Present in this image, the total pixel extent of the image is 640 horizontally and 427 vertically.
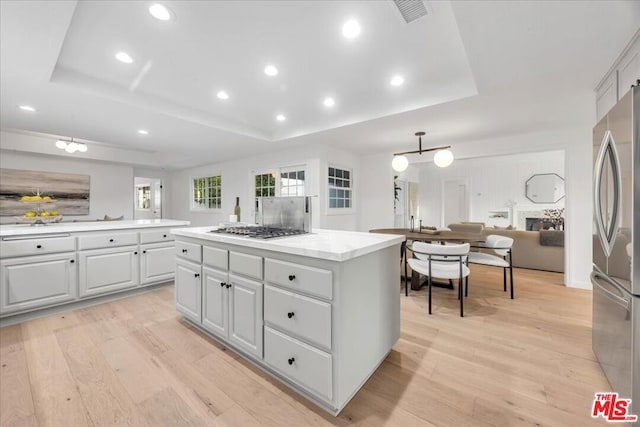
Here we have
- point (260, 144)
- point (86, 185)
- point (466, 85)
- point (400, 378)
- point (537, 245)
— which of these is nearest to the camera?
point (400, 378)

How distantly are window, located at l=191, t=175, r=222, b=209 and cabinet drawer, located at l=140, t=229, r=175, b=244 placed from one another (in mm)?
3430

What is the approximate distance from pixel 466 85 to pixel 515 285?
9.44 feet

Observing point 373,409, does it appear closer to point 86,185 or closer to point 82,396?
point 82,396

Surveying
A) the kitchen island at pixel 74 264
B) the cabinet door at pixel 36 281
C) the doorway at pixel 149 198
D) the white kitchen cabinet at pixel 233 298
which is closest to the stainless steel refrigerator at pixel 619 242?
Result: the white kitchen cabinet at pixel 233 298

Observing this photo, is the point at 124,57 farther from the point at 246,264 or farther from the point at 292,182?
the point at 292,182

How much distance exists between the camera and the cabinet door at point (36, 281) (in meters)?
2.45

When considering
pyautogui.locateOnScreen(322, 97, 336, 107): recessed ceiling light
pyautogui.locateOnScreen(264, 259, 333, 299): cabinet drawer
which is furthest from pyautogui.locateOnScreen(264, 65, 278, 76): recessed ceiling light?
pyautogui.locateOnScreen(264, 259, 333, 299): cabinet drawer

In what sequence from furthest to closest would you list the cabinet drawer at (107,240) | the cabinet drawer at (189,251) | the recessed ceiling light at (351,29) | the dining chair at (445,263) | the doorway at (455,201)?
the doorway at (455,201) → the cabinet drawer at (107,240) → the dining chair at (445,263) → the cabinet drawer at (189,251) → the recessed ceiling light at (351,29)

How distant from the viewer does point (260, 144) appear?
4.87 m

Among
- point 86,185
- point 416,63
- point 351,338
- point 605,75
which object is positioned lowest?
point 351,338

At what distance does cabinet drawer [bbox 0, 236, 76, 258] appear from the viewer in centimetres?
245

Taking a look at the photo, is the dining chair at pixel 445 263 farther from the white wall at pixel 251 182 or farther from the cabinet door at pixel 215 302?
the white wall at pixel 251 182

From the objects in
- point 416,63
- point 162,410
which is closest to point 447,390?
point 162,410

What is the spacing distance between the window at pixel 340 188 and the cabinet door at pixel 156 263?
2954mm
